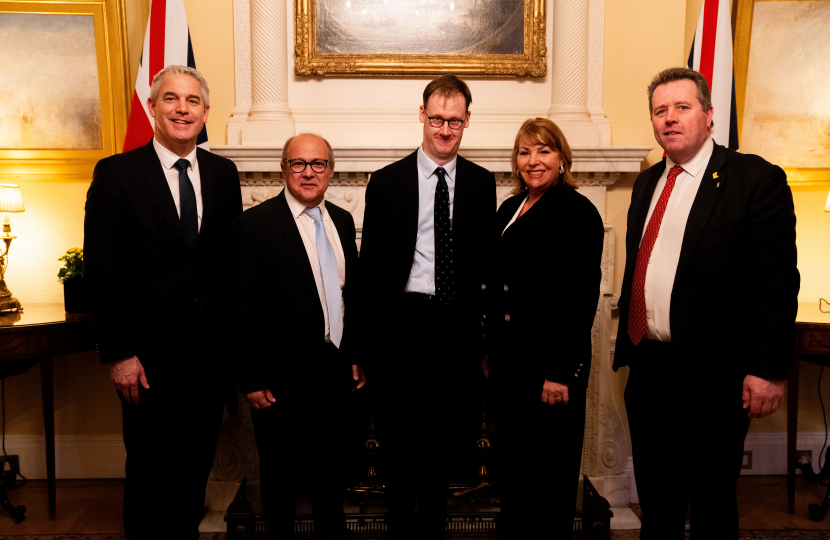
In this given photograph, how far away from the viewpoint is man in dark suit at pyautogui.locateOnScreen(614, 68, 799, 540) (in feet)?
5.39

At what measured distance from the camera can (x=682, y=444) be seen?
1833mm

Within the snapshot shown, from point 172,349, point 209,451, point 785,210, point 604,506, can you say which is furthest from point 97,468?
point 785,210

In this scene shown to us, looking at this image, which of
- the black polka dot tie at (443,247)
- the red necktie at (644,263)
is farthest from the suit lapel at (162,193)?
the red necktie at (644,263)

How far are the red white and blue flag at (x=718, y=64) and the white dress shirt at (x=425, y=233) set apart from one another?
64.2 inches

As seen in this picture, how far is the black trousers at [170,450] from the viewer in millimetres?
1977

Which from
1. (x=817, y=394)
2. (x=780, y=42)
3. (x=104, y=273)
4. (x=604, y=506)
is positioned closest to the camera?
(x=104, y=273)

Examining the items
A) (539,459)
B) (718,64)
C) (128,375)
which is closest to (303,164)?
(128,375)

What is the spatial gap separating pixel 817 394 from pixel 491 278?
8.53 feet

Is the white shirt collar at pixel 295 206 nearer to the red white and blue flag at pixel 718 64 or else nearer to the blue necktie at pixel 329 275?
the blue necktie at pixel 329 275

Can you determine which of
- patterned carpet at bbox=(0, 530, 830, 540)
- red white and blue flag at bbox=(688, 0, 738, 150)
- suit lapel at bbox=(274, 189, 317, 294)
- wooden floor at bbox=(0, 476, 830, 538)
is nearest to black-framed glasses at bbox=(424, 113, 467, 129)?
suit lapel at bbox=(274, 189, 317, 294)

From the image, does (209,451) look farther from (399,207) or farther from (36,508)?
(36,508)

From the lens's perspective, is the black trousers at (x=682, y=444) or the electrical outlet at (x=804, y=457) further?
the electrical outlet at (x=804, y=457)

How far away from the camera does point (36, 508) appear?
291cm

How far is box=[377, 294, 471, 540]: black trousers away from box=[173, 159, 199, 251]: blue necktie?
2.63 feet
